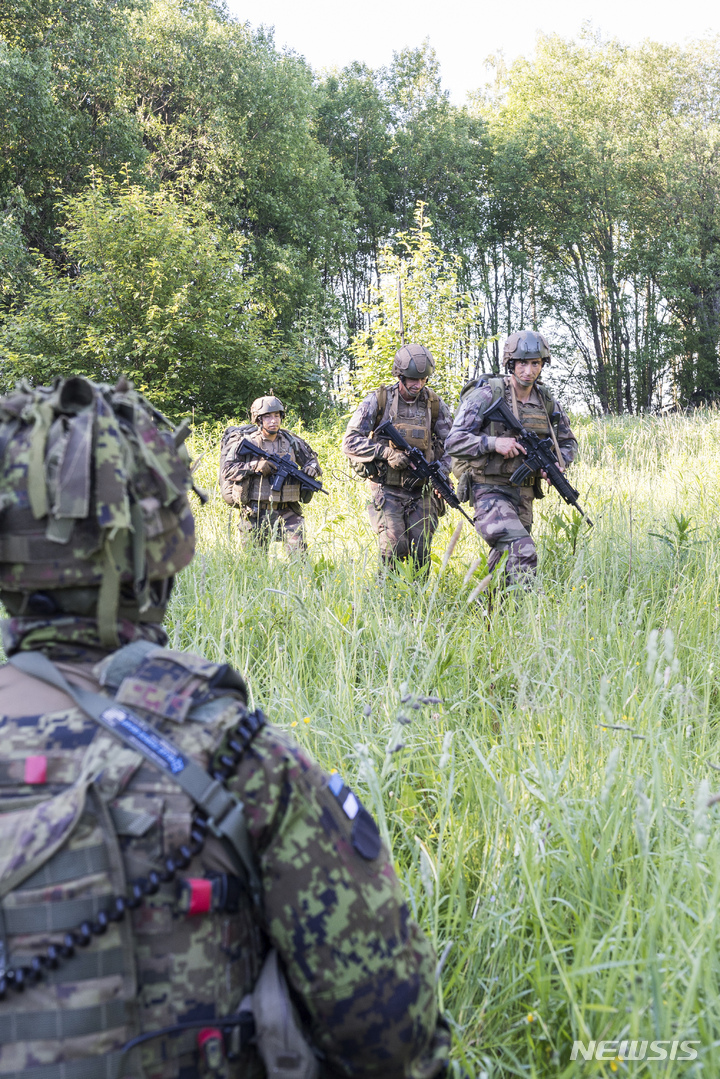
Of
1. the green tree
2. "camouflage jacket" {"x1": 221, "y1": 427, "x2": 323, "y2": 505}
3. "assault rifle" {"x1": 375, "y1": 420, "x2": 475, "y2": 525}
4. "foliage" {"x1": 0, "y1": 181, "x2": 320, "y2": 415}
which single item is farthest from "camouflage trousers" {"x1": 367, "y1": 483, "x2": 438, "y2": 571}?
the green tree

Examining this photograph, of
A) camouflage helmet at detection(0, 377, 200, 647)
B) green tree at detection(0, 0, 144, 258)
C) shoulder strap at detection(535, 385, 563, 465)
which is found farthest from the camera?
green tree at detection(0, 0, 144, 258)

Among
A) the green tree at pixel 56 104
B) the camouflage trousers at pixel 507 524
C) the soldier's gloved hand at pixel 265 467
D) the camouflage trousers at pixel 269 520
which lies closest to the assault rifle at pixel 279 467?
the soldier's gloved hand at pixel 265 467

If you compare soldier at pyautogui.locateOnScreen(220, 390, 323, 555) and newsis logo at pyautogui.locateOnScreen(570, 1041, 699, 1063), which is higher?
soldier at pyautogui.locateOnScreen(220, 390, 323, 555)

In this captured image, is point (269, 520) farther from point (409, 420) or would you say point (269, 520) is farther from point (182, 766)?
point (182, 766)

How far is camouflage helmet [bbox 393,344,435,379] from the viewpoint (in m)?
5.61

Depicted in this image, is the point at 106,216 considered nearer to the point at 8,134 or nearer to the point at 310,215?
the point at 8,134

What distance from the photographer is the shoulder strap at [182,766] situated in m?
0.88

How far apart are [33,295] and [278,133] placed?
31.8 ft

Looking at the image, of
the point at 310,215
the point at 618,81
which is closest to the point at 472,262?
the point at 618,81

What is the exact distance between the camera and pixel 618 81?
25891 millimetres

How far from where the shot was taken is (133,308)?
13.5 m

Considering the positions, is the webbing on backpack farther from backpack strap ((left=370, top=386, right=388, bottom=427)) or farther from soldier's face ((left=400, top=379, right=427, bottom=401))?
soldier's face ((left=400, top=379, right=427, bottom=401))

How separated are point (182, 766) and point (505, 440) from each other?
4129mm

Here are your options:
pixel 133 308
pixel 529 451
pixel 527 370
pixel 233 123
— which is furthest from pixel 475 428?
pixel 233 123
